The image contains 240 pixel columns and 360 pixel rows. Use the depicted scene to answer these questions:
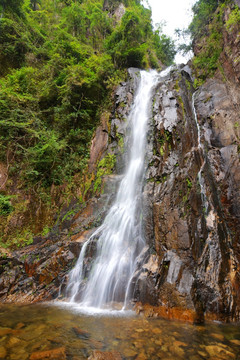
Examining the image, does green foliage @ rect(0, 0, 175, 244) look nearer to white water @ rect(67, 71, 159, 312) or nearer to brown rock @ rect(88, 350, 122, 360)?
white water @ rect(67, 71, 159, 312)

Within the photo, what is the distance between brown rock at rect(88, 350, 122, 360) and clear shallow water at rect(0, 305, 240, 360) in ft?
0.30

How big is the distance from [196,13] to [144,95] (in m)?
9.69

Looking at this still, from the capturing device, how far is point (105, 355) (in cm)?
268

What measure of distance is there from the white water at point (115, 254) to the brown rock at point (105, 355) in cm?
249

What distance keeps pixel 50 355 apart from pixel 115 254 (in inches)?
154

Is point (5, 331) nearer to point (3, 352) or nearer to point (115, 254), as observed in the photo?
point (3, 352)

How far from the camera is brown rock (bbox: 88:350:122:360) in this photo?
2600mm

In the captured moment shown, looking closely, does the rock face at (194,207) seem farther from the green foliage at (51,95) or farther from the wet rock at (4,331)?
the green foliage at (51,95)

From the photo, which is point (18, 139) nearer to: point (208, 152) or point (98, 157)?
point (98, 157)

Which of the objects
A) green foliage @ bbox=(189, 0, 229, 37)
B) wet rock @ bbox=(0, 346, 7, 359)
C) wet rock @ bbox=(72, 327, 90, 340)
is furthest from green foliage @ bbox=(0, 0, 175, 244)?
wet rock @ bbox=(0, 346, 7, 359)

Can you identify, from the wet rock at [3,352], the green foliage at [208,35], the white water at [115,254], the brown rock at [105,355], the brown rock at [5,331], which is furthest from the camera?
the green foliage at [208,35]

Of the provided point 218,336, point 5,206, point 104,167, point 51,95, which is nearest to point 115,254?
point 218,336

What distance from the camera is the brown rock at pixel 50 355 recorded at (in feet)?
8.09

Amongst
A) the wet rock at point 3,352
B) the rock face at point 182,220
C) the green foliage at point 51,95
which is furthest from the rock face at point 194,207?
the green foliage at point 51,95
